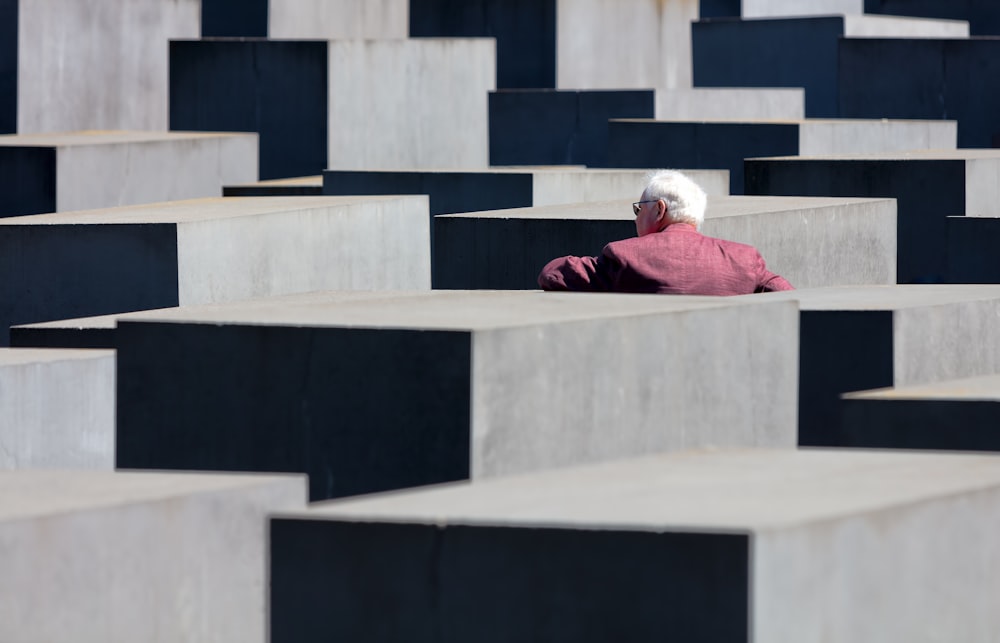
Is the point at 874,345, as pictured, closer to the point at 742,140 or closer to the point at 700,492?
the point at 700,492

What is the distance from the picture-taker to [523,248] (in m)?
8.59

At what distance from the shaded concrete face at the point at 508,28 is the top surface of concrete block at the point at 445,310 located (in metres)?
15.1

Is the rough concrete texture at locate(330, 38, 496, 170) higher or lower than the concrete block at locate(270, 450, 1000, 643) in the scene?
higher

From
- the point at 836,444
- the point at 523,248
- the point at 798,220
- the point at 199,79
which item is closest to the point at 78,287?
the point at 523,248

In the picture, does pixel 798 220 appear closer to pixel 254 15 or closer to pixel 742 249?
pixel 742 249

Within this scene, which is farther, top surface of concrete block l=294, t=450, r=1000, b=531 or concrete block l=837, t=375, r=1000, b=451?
concrete block l=837, t=375, r=1000, b=451

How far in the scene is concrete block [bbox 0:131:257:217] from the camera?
1225cm

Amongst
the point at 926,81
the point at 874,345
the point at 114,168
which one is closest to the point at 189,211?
the point at 114,168

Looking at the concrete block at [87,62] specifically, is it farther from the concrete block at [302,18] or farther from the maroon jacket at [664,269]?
the maroon jacket at [664,269]

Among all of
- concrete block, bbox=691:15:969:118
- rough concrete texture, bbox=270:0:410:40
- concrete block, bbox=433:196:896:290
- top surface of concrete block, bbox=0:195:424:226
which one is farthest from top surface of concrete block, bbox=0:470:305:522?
concrete block, bbox=691:15:969:118

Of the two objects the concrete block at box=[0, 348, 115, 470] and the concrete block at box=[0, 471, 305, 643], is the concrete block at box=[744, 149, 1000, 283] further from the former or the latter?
the concrete block at box=[0, 471, 305, 643]

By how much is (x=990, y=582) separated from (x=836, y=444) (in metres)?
2.28

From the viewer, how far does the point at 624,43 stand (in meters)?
21.9

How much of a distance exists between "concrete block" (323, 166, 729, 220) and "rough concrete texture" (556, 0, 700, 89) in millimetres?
8158
